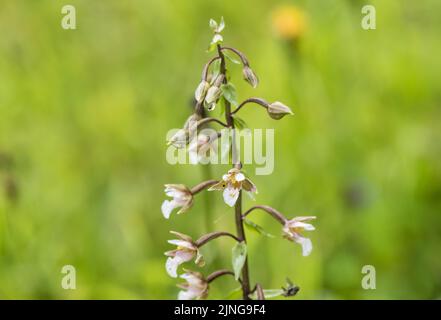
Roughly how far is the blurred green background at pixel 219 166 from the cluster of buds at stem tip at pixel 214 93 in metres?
1.42

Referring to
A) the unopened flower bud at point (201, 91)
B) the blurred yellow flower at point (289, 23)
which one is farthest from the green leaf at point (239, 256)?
the blurred yellow flower at point (289, 23)

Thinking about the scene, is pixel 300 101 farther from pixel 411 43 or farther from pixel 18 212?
pixel 18 212

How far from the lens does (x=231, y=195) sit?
2273 millimetres

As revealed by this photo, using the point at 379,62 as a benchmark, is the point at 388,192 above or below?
below

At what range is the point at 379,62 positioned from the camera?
15.7 feet

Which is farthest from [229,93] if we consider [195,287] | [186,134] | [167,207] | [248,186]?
[195,287]

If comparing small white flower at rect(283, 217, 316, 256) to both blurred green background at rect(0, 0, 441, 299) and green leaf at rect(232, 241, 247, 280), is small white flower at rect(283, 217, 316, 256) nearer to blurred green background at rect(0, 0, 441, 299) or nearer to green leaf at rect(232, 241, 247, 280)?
green leaf at rect(232, 241, 247, 280)

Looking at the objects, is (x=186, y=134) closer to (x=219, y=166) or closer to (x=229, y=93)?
(x=229, y=93)

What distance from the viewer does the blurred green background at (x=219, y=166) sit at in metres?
3.82

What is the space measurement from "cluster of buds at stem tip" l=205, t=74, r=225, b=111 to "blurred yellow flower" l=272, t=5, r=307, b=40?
8.00ft

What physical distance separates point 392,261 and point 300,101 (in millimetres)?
1128
